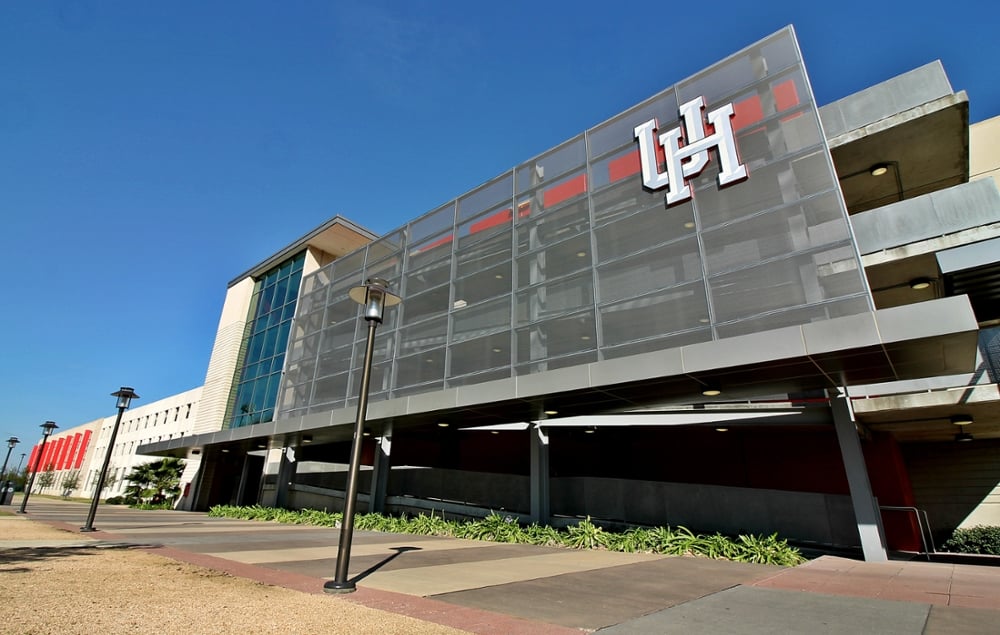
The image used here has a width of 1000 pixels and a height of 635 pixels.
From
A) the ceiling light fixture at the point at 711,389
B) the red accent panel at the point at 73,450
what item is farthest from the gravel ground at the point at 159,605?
the red accent panel at the point at 73,450

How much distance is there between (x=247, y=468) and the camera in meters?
33.1

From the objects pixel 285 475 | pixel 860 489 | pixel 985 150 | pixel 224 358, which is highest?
pixel 985 150

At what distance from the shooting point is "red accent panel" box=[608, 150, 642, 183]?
601 inches

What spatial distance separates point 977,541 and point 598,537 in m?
14.6

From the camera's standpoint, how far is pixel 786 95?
42.4ft

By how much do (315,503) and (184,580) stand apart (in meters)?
18.9

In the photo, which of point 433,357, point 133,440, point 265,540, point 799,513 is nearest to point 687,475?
point 799,513

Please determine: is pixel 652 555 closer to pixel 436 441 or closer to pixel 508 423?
pixel 508 423

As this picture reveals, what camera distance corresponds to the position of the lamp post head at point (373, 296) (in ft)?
28.2

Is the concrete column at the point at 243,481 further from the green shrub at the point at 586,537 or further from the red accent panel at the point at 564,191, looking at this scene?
the red accent panel at the point at 564,191

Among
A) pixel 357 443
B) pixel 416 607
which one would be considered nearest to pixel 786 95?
pixel 357 443

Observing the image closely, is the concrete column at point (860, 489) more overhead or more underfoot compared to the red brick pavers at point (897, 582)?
more overhead

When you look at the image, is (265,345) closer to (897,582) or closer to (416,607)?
(416,607)

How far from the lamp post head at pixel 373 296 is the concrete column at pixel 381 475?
41.5ft
